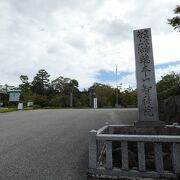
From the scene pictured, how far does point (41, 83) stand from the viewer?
55344mm

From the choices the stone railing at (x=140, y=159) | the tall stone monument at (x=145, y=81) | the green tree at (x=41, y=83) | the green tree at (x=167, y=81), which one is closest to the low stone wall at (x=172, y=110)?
the tall stone monument at (x=145, y=81)

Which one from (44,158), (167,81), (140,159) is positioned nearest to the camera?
(140,159)

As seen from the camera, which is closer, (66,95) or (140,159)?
(140,159)

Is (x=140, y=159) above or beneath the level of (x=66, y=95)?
beneath

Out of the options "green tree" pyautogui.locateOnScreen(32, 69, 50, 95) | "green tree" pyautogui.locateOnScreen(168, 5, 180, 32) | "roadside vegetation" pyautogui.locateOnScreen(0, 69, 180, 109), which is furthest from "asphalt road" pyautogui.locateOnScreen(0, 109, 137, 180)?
"green tree" pyautogui.locateOnScreen(32, 69, 50, 95)

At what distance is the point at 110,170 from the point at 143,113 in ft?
7.64

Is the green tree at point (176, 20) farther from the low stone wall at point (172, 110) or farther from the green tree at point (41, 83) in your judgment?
the green tree at point (41, 83)

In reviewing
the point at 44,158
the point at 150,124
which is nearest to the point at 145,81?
the point at 150,124

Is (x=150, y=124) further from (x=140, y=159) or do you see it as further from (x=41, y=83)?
(x=41, y=83)

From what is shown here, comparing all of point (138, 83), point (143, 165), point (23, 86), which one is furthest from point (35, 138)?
point (23, 86)

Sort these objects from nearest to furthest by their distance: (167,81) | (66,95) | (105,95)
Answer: (167,81)
(105,95)
(66,95)

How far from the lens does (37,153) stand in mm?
4934

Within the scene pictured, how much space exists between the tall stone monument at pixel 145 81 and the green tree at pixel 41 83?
47.9 metres

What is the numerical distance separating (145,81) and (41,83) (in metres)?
51.9
